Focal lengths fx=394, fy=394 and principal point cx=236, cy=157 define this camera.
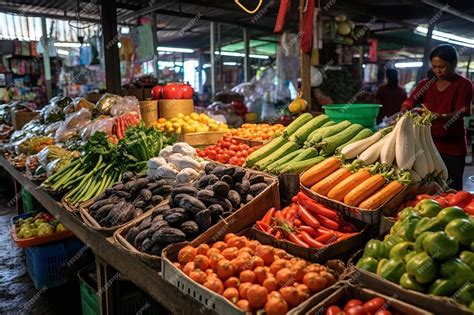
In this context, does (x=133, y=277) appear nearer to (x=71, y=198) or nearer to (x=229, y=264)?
(x=229, y=264)

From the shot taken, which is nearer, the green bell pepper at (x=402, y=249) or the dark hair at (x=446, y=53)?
the green bell pepper at (x=402, y=249)

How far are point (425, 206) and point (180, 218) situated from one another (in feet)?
4.18

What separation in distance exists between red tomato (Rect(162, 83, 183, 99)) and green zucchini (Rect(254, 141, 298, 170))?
7.99 feet

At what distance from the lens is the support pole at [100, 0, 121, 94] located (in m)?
6.18

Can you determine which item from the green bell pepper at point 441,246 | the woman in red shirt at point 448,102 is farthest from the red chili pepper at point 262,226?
the woman in red shirt at point 448,102

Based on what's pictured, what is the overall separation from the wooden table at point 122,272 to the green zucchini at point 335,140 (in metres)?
1.45

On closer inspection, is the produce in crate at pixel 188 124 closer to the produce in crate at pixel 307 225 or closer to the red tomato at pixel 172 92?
the red tomato at pixel 172 92

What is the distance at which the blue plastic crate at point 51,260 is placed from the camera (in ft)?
13.4

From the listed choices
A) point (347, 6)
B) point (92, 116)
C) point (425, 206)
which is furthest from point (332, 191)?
point (347, 6)

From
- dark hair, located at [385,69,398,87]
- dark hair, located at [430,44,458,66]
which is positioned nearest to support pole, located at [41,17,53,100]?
dark hair, located at [385,69,398,87]

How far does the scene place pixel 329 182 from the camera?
2420mm

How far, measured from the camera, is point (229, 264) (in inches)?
72.3

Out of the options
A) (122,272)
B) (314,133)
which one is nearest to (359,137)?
(314,133)

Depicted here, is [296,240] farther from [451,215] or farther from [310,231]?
[451,215]
